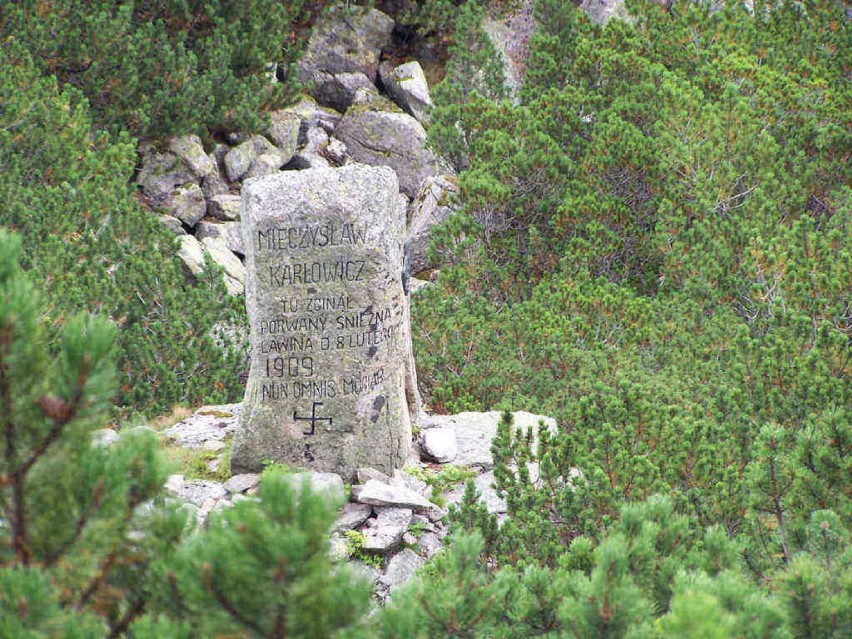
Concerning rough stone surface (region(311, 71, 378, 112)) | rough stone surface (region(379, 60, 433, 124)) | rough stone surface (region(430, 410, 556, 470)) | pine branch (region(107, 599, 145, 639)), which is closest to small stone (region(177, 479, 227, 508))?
rough stone surface (region(430, 410, 556, 470))

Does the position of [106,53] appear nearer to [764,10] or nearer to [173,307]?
[173,307]

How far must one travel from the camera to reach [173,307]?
877cm

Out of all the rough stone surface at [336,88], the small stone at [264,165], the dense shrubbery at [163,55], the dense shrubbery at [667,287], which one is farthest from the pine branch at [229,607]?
the rough stone surface at [336,88]

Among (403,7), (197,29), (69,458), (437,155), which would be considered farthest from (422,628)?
(403,7)

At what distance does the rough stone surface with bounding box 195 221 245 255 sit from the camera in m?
12.8

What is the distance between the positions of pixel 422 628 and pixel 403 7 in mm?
17307

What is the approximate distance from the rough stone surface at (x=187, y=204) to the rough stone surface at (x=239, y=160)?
0.93 meters

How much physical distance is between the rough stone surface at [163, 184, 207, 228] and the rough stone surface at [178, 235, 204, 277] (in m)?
0.87

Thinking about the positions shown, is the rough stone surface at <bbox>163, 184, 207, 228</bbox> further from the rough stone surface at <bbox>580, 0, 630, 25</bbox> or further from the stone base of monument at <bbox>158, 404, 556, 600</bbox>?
the rough stone surface at <bbox>580, 0, 630, 25</bbox>

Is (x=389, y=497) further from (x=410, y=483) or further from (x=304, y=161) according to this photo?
(x=304, y=161)

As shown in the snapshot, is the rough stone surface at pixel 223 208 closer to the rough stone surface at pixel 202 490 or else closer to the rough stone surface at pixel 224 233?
the rough stone surface at pixel 224 233

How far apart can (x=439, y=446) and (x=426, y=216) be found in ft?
24.2

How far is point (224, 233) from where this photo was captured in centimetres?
1286

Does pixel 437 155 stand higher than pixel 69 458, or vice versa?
pixel 437 155
